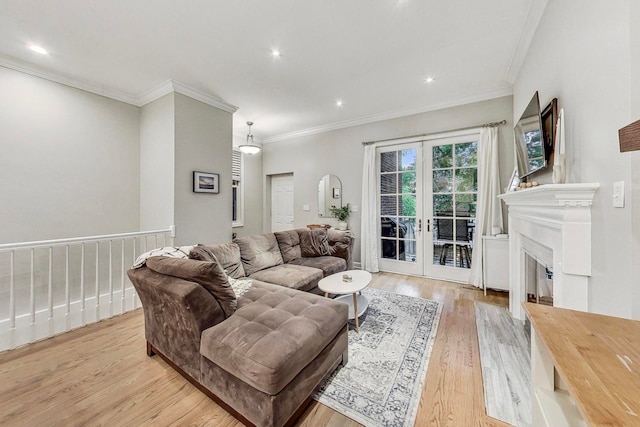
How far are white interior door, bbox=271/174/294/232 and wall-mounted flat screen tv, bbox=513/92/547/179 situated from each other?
4159 millimetres

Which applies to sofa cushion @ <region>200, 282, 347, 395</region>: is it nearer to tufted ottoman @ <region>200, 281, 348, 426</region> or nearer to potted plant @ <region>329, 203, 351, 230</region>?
tufted ottoman @ <region>200, 281, 348, 426</region>

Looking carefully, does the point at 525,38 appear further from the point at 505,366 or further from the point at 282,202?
the point at 282,202

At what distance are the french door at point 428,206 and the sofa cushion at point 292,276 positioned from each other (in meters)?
1.94

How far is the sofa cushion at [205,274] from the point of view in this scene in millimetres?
1563

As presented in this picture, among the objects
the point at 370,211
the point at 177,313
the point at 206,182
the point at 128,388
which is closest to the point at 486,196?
the point at 370,211

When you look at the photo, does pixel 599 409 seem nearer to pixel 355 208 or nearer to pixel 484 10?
pixel 484 10

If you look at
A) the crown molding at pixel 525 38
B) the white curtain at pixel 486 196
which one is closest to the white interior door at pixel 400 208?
the white curtain at pixel 486 196

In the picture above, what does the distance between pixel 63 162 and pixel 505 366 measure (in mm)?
4916

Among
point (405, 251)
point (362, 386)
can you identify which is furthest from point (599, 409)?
point (405, 251)

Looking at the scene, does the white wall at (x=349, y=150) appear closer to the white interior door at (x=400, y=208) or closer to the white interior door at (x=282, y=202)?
the white interior door at (x=282, y=202)

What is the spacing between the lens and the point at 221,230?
384 centimetres

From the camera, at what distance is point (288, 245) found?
3.43m

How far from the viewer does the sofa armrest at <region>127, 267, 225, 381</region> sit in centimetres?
152

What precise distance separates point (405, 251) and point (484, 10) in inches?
126
